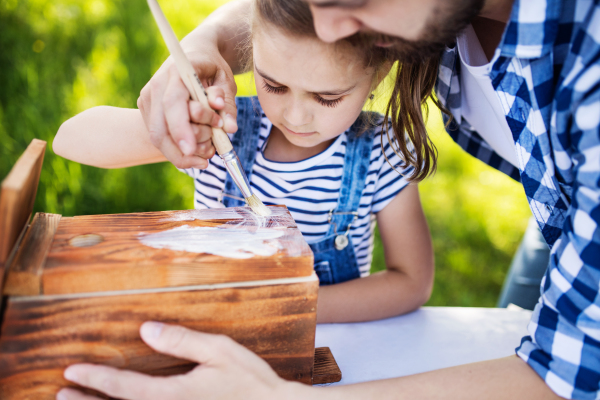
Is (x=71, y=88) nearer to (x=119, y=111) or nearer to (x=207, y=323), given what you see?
(x=119, y=111)

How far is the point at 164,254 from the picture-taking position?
50 centimetres

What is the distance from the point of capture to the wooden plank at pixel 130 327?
1.53ft

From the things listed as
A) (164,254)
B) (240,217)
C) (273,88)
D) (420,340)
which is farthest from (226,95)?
(420,340)

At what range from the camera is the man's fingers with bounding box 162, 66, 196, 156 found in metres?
0.59

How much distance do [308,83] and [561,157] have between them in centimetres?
36

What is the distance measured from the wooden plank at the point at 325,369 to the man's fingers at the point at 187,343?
18cm

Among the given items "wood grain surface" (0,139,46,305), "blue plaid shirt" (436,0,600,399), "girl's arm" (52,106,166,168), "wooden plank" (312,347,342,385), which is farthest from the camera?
"girl's arm" (52,106,166,168)

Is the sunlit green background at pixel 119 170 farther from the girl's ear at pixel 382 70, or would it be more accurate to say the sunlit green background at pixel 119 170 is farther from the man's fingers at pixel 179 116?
the man's fingers at pixel 179 116

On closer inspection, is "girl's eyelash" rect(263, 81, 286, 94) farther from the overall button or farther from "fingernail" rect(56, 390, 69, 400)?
"fingernail" rect(56, 390, 69, 400)

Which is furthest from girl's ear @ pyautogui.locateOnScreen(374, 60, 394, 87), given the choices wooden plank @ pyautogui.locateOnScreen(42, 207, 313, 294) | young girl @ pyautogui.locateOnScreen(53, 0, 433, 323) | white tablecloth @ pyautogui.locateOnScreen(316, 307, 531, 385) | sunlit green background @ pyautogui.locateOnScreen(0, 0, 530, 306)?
sunlit green background @ pyautogui.locateOnScreen(0, 0, 530, 306)

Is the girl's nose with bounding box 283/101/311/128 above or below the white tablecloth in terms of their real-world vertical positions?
above

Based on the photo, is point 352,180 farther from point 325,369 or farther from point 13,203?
point 13,203

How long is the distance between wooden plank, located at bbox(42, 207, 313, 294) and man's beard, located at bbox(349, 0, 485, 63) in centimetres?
27

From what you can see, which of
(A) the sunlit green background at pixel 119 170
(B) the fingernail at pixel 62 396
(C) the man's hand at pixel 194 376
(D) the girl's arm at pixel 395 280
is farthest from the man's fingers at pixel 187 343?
(A) the sunlit green background at pixel 119 170
